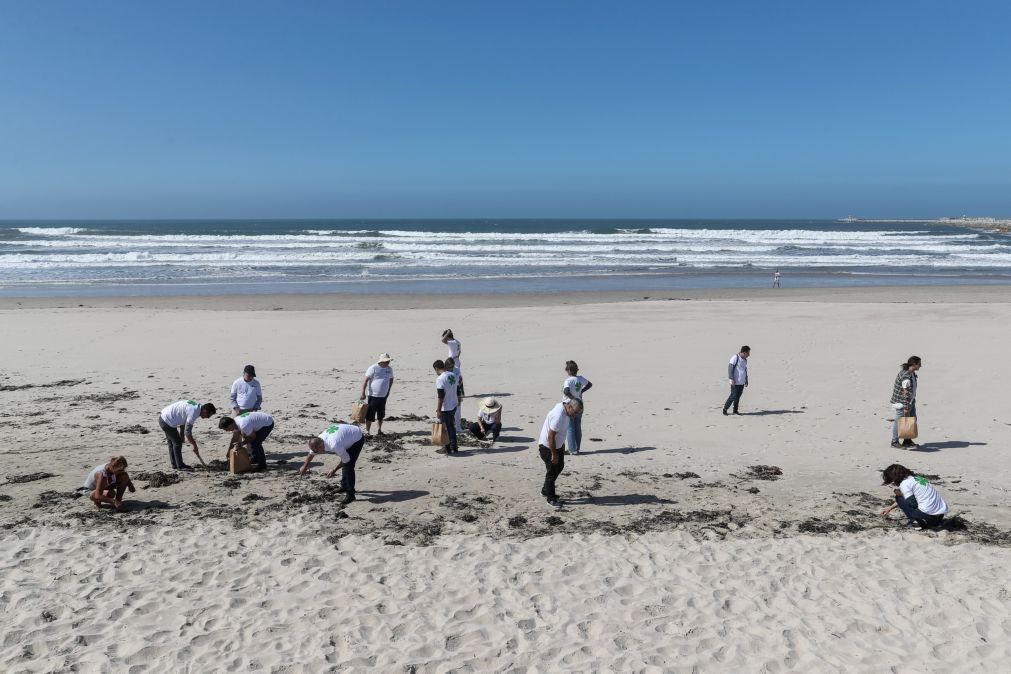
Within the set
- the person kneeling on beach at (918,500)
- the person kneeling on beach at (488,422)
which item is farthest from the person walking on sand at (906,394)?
the person kneeling on beach at (488,422)

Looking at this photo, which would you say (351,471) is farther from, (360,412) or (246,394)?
(246,394)

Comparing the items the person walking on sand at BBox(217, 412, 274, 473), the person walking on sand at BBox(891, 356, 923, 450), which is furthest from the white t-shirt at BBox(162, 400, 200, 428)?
the person walking on sand at BBox(891, 356, 923, 450)

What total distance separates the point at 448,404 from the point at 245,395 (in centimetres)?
277

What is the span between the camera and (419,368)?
15422 mm

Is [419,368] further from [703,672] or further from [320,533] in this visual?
[703,672]

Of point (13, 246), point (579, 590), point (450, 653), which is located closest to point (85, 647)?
point (450, 653)

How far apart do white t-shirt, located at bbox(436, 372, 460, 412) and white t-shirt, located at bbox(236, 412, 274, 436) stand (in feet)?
7.40

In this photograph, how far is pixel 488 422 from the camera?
10359 mm

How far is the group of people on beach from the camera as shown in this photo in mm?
7383

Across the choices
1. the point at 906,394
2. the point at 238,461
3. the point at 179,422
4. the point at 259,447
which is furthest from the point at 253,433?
the point at 906,394

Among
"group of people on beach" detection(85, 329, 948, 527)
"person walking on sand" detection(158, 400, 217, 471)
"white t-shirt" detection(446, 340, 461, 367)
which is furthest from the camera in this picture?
"white t-shirt" detection(446, 340, 461, 367)

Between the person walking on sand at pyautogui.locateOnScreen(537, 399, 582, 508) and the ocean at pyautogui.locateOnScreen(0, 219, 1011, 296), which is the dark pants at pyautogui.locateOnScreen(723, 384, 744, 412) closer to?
the person walking on sand at pyautogui.locateOnScreen(537, 399, 582, 508)

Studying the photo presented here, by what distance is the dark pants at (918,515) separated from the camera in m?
7.12

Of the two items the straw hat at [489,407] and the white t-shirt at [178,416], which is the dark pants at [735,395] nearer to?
the straw hat at [489,407]
